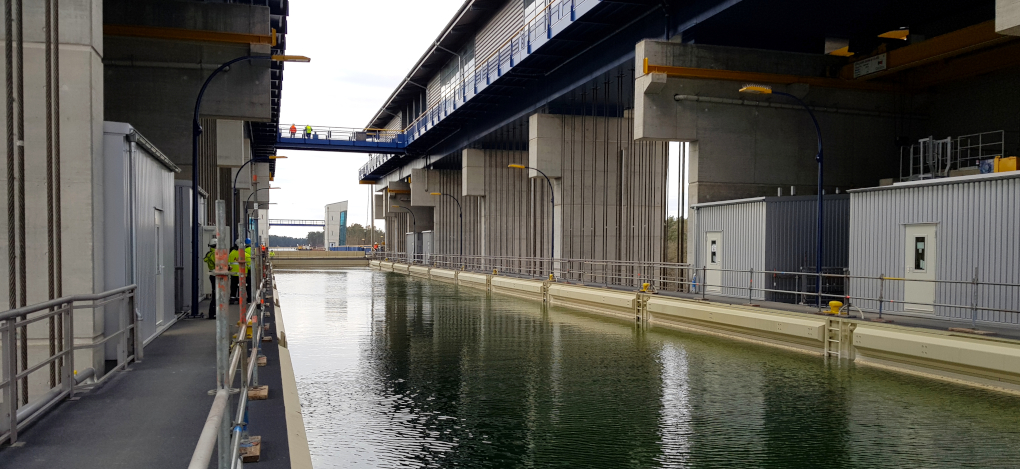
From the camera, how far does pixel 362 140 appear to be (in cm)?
6462

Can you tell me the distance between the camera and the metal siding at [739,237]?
76.4 ft

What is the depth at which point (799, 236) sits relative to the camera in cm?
2348

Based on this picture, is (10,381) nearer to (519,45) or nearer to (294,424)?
(294,424)

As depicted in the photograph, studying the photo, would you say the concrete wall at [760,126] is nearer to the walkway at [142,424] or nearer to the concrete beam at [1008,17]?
the concrete beam at [1008,17]

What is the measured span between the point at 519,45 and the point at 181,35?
14.4 m

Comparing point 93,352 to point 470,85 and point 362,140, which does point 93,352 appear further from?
point 362,140

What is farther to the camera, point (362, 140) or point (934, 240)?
point (362, 140)

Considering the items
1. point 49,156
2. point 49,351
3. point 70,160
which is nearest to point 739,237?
point 70,160

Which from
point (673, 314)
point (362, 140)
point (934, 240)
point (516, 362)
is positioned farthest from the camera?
point (362, 140)

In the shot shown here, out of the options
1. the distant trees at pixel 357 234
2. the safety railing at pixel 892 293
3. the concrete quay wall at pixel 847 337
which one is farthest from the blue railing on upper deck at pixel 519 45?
the distant trees at pixel 357 234

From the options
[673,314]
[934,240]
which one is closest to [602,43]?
[673,314]

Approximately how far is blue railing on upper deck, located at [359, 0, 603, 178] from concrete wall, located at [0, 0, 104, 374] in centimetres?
1861

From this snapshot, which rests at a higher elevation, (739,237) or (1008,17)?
(1008,17)

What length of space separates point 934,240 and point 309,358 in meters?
14.1
